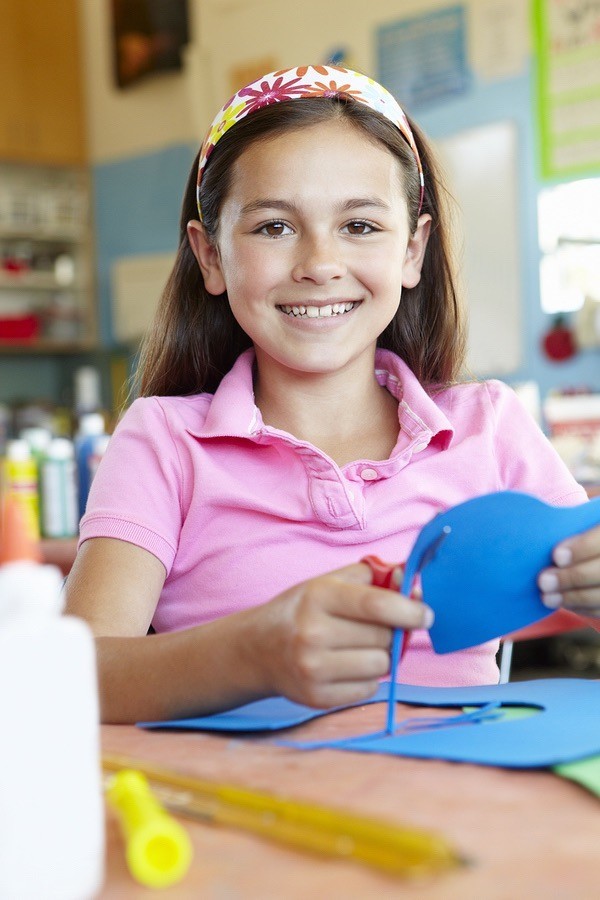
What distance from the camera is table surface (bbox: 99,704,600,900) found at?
0.47m

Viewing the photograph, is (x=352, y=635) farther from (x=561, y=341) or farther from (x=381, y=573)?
(x=561, y=341)

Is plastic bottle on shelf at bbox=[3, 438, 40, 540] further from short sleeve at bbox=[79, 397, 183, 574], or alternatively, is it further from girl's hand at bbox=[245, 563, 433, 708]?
girl's hand at bbox=[245, 563, 433, 708]

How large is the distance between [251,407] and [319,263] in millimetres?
172

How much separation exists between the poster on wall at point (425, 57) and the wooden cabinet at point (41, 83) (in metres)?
1.76

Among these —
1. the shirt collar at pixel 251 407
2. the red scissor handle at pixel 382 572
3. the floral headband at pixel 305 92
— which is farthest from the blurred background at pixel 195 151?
the red scissor handle at pixel 382 572

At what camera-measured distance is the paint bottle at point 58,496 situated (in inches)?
97.8

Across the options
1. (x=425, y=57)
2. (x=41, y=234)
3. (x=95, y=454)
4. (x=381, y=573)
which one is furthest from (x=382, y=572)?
(x=41, y=234)

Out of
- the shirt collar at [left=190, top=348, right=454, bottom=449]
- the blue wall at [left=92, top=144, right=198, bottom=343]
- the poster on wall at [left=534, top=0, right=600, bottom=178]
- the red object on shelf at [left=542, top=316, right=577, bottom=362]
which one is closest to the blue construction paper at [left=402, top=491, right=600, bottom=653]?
the shirt collar at [left=190, top=348, right=454, bottom=449]

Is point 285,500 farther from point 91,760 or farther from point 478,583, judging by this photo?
point 91,760

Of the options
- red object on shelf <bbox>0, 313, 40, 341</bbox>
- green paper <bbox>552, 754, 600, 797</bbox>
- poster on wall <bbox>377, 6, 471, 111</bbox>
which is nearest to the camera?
green paper <bbox>552, 754, 600, 797</bbox>

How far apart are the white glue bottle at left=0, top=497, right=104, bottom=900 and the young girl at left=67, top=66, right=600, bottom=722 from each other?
54cm

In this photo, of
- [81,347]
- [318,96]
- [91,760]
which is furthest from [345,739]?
[81,347]

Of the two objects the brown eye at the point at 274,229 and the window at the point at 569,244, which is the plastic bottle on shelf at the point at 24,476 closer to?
the brown eye at the point at 274,229

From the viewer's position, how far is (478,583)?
811 mm
